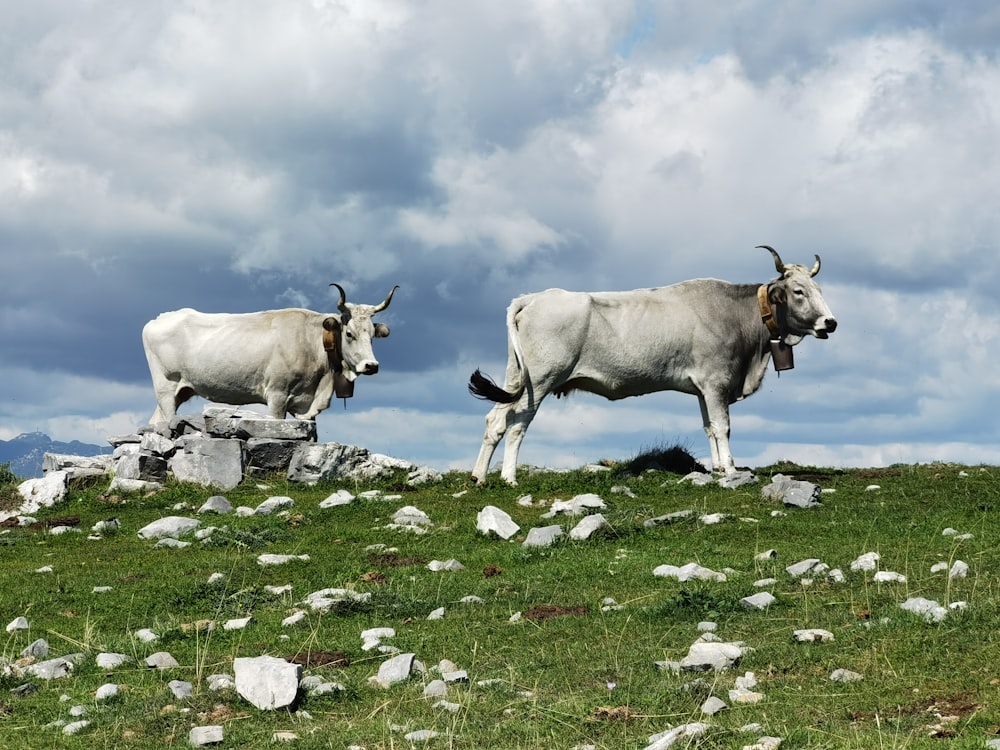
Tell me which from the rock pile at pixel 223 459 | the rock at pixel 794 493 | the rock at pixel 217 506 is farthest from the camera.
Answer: the rock pile at pixel 223 459

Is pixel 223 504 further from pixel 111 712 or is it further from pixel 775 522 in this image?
pixel 111 712

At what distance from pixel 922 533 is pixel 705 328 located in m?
8.16

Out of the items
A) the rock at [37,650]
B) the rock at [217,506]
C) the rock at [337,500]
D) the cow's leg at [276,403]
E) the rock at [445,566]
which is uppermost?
the cow's leg at [276,403]

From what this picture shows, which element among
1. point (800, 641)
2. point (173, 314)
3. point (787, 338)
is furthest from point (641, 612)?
point (173, 314)

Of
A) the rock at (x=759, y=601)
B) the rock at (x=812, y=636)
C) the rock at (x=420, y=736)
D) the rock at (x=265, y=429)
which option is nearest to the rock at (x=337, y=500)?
Result: the rock at (x=265, y=429)

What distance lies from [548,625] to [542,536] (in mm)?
4161

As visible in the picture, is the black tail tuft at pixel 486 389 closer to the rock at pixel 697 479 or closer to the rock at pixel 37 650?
the rock at pixel 697 479

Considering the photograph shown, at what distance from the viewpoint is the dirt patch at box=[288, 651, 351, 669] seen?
9.09 metres

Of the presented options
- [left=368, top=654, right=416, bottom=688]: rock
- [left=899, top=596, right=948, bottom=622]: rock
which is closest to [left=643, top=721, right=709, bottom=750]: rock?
[left=368, top=654, right=416, bottom=688]: rock

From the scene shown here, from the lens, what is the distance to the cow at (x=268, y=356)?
81.5 feet

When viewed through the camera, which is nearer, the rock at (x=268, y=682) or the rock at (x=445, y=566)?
the rock at (x=268, y=682)

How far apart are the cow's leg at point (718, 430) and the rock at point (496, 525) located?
666 cm

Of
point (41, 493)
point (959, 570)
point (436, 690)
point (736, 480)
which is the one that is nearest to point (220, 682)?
point (436, 690)

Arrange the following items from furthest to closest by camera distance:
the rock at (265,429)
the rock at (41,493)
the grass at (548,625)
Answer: the rock at (265,429)
the rock at (41,493)
the grass at (548,625)
